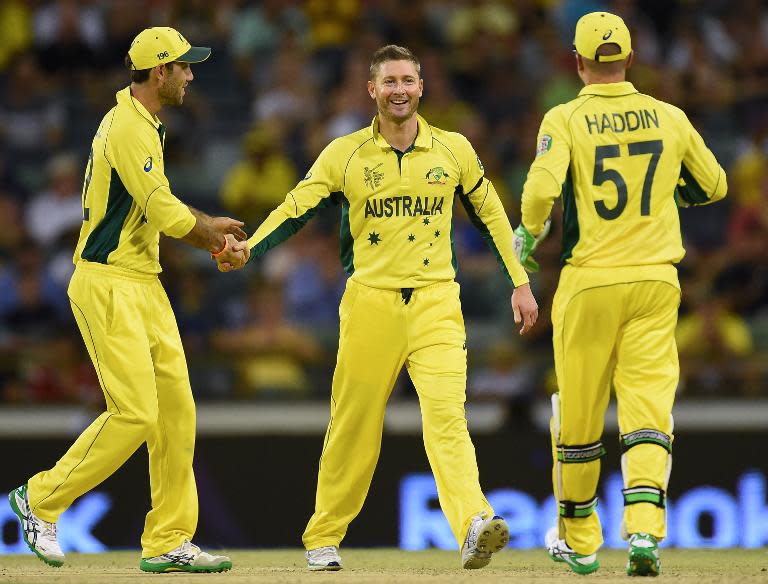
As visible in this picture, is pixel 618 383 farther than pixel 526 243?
No

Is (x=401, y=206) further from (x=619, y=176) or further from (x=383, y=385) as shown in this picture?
(x=619, y=176)

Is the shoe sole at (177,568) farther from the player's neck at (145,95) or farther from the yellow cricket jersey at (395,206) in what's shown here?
the player's neck at (145,95)

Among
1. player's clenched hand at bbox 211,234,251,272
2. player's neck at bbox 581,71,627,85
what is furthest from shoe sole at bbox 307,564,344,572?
player's neck at bbox 581,71,627,85

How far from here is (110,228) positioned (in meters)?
7.79

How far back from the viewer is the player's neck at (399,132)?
8.12 m

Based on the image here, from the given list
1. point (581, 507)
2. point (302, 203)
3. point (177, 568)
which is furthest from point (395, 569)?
point (302, 203)

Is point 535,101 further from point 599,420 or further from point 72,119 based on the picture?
point 599,420

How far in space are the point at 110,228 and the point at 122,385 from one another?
76 centimetres

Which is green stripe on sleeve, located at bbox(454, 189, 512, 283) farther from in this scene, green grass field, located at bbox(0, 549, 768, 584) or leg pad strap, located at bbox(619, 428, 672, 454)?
green grass field, located at bbox(0, 549, 768, 584)

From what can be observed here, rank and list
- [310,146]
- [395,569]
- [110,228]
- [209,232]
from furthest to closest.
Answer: [310,146], [395,569], [209,232], [110,228]

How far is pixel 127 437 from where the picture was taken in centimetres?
772

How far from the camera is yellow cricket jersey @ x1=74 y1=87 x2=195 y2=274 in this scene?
7680mm

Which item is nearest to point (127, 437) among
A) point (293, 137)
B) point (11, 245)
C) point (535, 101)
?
point (11, 245)

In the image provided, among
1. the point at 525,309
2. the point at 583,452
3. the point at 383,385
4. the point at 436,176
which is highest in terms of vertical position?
the point at 436,176
